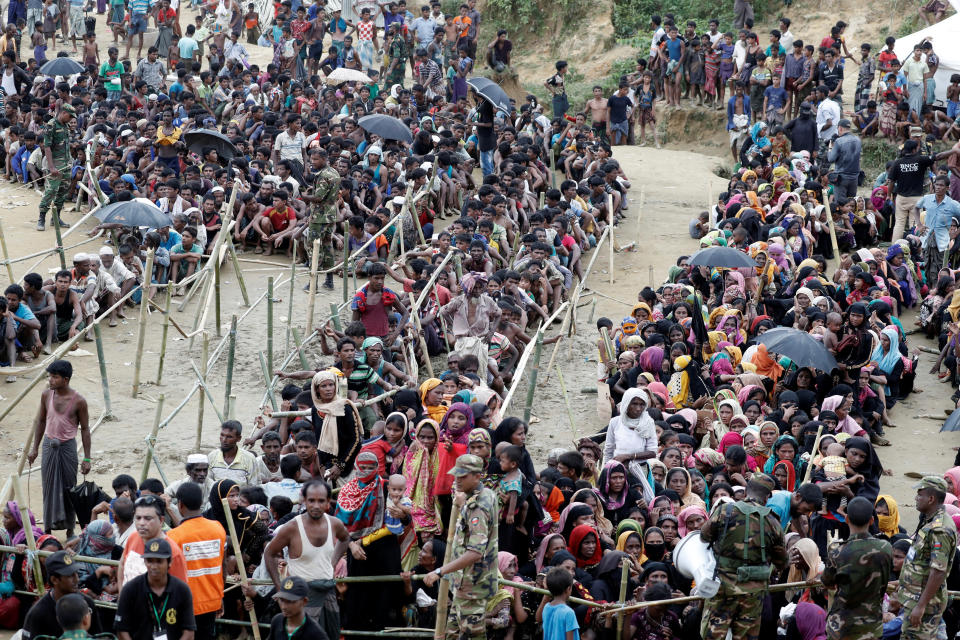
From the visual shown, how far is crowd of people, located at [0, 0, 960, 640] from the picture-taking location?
675cm

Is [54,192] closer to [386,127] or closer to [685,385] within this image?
[386,127]

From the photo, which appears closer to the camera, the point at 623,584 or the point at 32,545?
the point at 623,584

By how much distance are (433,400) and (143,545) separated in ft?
11.1

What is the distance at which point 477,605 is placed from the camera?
6684 millimetres

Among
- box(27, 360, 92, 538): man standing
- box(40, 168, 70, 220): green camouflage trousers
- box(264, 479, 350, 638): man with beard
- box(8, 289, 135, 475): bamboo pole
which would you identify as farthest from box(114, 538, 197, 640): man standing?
box(40, 168, 70, 220): green camouflage trousers

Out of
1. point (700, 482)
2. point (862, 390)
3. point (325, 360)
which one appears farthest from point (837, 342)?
point (325, 360)

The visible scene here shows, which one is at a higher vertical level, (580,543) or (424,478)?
(424,478)

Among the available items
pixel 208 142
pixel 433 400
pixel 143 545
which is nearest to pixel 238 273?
pixel 208 142

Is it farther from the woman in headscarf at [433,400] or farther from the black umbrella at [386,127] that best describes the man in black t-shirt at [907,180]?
the woman in headscarf at [433,400]

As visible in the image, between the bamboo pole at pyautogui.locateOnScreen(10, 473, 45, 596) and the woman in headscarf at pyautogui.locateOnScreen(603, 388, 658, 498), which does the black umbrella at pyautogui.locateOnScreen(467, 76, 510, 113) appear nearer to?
the woman in headscarf at pyautogui.locateOnScreen(603, 388, 658, 498)

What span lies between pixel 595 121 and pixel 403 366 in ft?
37.1

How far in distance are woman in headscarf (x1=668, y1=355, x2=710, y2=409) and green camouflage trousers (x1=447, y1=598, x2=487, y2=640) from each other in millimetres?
4779

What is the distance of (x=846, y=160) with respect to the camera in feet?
57.7

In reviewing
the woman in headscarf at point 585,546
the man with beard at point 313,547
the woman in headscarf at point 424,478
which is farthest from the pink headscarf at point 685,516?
the man with beard at point 313,547
